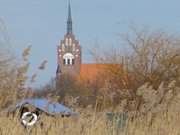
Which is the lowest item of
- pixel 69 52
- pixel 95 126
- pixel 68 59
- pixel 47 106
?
pixel 95 126

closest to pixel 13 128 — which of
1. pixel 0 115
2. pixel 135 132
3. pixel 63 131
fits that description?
pixel 0 115

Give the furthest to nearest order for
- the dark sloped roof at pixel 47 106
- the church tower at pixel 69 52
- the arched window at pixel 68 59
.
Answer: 1. the arched window at pixel 68 59
2. the church tower at pixel 69 52
3. the dark sloped roof at pixel 47 106

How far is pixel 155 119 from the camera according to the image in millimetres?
4609

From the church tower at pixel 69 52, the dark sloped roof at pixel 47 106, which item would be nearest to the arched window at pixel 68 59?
the church tower at pixel 69 52

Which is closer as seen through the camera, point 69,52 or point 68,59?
point 68,59

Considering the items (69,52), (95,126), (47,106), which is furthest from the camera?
(69,52)

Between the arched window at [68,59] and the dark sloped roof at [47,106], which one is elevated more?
the arched window at [68,59]

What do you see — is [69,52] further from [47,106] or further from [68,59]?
[47,106]

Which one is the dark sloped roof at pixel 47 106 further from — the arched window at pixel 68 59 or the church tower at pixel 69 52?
the arched window at pixel 68 59

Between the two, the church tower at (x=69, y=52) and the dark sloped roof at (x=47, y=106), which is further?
the church tower at (x=69, y=52)

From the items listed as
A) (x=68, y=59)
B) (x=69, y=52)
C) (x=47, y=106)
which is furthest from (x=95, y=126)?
(x=69, y=52)

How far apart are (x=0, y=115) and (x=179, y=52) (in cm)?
2881

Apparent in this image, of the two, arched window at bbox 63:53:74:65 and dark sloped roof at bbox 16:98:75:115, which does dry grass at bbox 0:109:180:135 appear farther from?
arched window at bbox 63:53:74:65

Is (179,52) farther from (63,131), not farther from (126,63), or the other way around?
(63,131)
